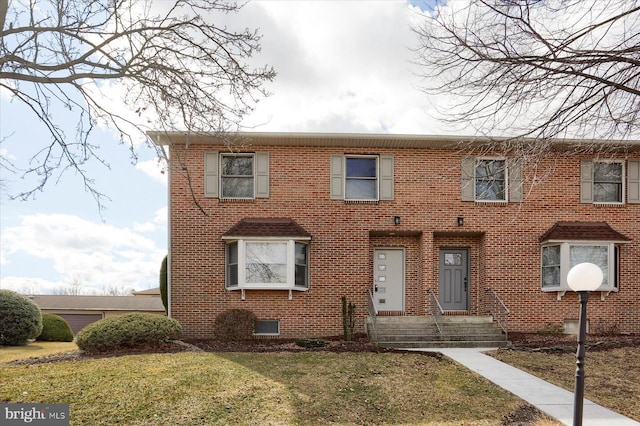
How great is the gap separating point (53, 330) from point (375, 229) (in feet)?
36.8

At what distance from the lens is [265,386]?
800cm

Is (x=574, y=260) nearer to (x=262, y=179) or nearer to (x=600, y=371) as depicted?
(x=600, y=371)

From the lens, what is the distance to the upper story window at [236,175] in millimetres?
14516

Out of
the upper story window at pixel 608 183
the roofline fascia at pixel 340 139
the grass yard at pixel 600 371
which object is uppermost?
the roofline fascia at pixel 340 139

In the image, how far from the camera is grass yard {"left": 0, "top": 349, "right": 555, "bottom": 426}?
6.77 m

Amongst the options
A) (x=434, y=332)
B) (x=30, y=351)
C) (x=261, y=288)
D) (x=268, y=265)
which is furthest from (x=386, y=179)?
(x=30, y=351)

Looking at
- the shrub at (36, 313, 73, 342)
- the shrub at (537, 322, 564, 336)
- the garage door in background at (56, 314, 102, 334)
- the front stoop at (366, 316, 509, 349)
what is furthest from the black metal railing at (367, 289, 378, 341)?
the garage door in background at (56, 314, 102, 334)

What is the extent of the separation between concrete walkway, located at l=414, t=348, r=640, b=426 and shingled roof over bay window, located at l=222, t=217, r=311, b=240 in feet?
17.5

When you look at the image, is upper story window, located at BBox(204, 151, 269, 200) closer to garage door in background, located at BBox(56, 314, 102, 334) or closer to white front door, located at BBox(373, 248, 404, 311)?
white front door, located at BBox(373, 248, 404, 311)

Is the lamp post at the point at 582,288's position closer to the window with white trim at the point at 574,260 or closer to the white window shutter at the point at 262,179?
the window with white trim at the point at 574,260

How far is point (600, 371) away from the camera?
9.70m

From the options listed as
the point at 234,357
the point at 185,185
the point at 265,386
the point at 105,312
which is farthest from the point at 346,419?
the point at 105,312

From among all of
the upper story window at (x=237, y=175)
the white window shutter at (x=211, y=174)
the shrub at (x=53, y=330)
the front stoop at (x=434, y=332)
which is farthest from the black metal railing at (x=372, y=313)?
the shrub at (x=53, y=330)

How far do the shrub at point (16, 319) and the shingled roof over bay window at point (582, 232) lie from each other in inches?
610
